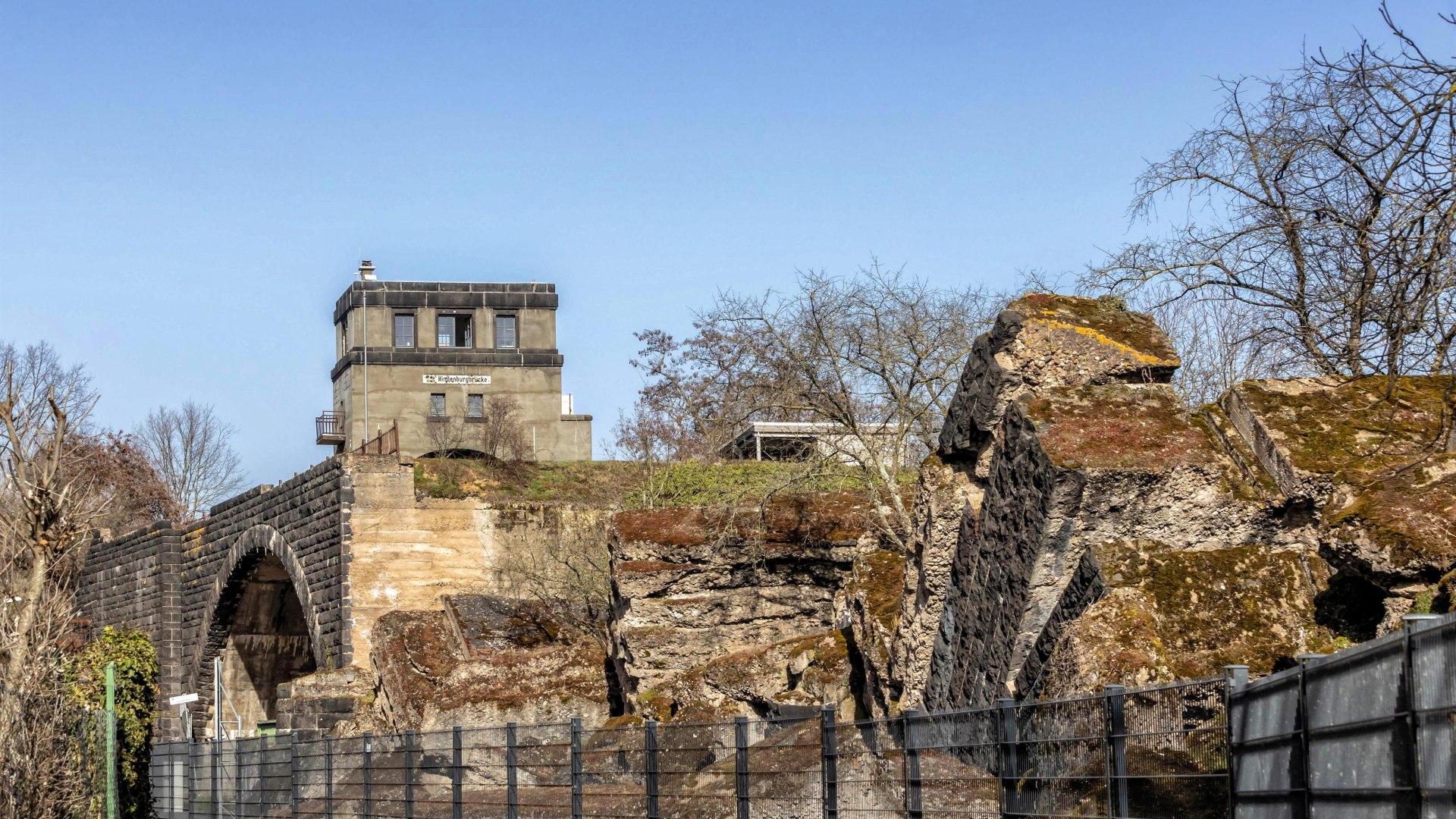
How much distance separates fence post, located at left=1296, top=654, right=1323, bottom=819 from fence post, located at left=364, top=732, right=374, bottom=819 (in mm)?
10041

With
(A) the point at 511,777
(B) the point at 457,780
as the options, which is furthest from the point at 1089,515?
(B) the point at 457,780

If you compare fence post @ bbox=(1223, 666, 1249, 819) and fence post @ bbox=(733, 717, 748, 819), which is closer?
fence post @ bbox=(1223, 666, 1249, 819)

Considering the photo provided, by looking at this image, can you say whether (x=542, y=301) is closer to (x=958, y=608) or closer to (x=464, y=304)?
(x=464, y=304)

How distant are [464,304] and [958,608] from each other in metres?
53.6

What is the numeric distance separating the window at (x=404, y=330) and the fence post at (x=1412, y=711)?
193 feet

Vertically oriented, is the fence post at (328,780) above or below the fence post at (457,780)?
below

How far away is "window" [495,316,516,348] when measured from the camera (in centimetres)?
6244

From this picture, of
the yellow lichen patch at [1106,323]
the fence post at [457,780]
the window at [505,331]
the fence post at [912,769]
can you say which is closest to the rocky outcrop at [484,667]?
the fence post at [457,780]

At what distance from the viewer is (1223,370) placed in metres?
21.1

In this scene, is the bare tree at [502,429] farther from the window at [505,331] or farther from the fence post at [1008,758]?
the fence post at [1008,758]

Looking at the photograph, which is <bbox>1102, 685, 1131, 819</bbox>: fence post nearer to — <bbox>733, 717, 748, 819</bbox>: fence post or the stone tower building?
<bbox>733, 717, 748, 819</bbox>: fence post

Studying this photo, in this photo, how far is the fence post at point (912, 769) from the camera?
7797 millimetres

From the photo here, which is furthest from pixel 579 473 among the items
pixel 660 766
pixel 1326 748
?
pixel 1326 748

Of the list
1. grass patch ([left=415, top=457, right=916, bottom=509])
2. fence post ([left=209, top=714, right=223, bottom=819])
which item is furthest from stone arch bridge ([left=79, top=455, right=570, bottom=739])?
fence post ([left=209, top=714, right=223, bottom=819])
